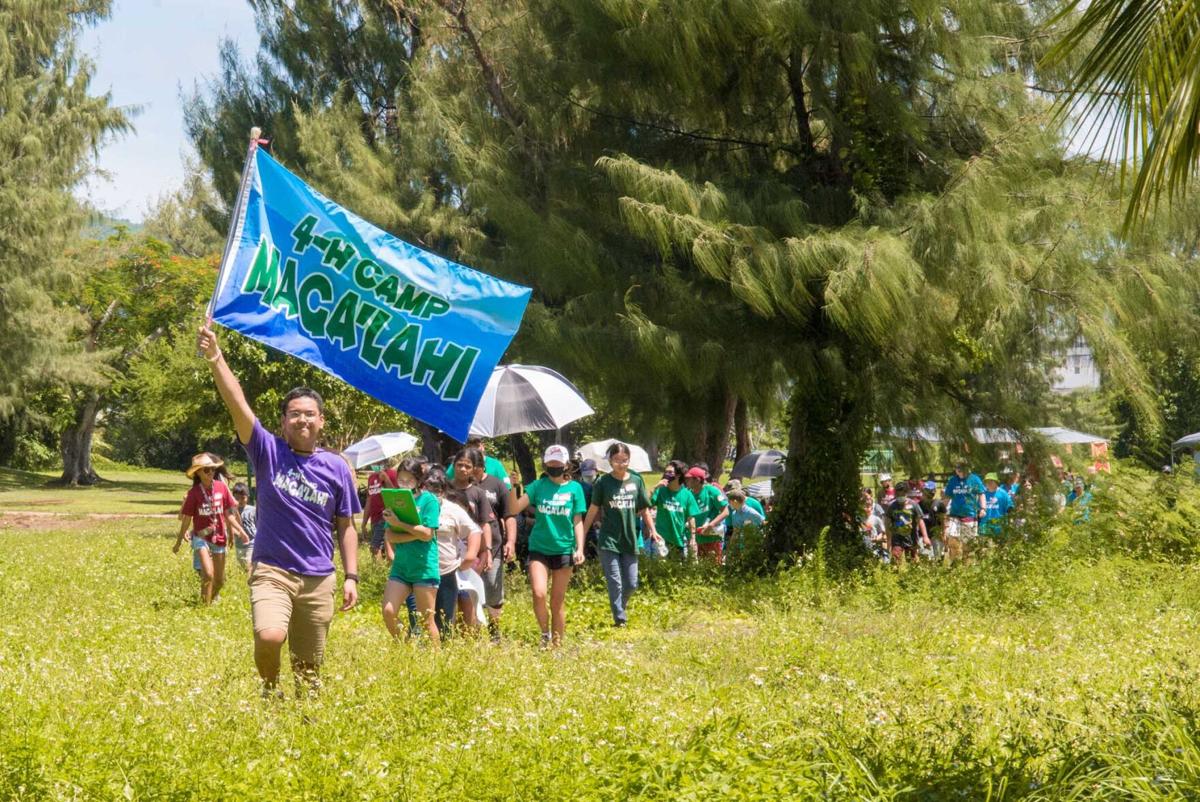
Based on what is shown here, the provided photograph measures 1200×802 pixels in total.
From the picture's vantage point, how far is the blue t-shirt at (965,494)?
1811cm

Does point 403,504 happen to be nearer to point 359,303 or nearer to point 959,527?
point 359,303

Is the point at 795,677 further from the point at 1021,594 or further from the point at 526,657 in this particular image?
the point at 1021,594

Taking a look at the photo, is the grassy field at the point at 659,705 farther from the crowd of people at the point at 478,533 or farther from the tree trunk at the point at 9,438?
the tree trunk at the point at 9,438

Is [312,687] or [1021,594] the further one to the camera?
[1021,594]

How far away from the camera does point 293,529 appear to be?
7.04 meters

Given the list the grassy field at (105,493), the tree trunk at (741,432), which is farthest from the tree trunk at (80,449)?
the tree trunk at (741,432)

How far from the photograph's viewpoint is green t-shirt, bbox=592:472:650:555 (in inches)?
452

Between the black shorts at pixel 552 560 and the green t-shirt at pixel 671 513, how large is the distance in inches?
176

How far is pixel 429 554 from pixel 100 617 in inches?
157

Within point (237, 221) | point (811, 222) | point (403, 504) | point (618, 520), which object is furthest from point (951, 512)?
point (237, 221)

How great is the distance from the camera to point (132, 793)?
5074 mm

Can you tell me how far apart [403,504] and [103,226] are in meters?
37.1

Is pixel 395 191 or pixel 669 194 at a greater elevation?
pixel 395 191

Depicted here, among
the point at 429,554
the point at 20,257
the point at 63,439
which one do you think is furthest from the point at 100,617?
the point at 63,439
